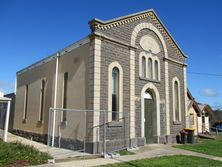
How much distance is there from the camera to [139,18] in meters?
17.7

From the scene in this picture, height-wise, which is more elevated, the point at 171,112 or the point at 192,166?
the point at 171,112

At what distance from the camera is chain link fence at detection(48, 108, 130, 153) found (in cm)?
1330

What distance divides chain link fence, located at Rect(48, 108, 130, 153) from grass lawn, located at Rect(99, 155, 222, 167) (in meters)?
2.44

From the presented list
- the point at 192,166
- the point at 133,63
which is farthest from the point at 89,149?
the point at 133,63

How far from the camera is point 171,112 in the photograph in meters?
19.2

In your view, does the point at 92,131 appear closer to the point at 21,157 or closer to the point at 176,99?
the point at 21,157

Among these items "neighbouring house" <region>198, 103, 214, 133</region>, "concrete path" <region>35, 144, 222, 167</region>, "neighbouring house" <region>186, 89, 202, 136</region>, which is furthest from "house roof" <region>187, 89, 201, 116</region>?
"concrete path" <region>35, 144, 222, 167</region>

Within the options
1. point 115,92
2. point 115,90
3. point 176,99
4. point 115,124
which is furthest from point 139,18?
point 115,124

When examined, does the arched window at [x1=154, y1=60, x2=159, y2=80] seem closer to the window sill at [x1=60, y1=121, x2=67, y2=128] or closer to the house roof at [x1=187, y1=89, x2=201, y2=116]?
the window sill at [x1=60, y1=121, x2=67, y2=128]

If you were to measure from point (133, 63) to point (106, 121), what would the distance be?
4336 mm

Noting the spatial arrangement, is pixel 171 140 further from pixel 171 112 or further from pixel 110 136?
pixel 110 136

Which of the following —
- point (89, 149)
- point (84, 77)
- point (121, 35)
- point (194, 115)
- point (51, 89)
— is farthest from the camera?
point (194, 115)

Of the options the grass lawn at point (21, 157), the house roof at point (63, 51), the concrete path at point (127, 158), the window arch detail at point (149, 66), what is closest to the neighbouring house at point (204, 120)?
the window arch detail at point (149, 66)

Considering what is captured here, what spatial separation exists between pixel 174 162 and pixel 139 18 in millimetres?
9925
